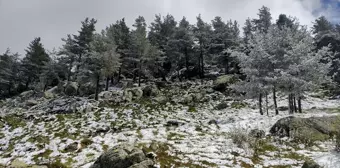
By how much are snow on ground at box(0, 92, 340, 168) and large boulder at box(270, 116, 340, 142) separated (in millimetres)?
976

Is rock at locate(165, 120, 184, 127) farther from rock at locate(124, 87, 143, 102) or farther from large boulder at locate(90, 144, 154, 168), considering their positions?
rock at locate(124, 87, 143, 102)

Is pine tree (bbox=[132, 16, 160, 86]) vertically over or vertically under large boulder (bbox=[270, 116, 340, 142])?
over

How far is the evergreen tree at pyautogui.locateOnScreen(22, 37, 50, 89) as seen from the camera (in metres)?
52.7

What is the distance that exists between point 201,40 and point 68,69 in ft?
81.4

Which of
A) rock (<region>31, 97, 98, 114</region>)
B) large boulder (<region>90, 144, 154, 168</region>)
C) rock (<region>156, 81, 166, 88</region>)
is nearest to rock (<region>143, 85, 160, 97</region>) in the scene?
rock (<region>156, 81, 166, 88</region>)

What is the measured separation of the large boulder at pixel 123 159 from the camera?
1030 centimetres

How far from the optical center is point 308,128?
14.5 metres

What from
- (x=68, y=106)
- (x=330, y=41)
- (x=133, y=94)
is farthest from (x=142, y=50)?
(x=330, y=41)

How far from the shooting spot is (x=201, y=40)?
4691cm

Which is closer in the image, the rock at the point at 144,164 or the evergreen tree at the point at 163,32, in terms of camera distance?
the rock at the point at 144,164

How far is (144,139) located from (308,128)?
8948 millimetres

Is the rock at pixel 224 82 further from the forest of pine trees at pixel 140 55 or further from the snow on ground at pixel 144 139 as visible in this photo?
the snow on ground at pixel 144 139

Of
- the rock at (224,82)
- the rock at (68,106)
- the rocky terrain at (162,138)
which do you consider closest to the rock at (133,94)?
the rocky terrain at (162,138)

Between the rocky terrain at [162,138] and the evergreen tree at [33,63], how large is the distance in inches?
1081
